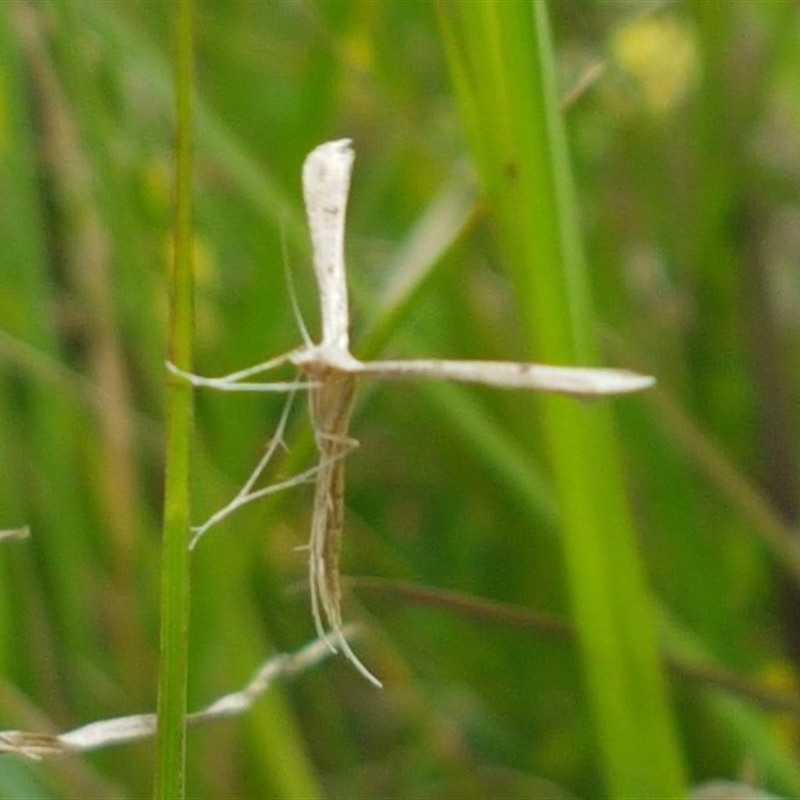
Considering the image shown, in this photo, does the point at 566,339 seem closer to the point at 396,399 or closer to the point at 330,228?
the point at 330,228

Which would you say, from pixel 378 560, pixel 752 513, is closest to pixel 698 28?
pixel 752 513

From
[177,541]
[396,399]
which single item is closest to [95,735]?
[177,541]

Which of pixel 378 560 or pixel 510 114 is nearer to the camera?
pixel 510 114

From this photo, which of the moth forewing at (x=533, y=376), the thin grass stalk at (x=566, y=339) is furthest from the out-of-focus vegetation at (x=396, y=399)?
the moth forewing at (x=533, y=376)

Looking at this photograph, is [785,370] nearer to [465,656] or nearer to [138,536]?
[465,656]

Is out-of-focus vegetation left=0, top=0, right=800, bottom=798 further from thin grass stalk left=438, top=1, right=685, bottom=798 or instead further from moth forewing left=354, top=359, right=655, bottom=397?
moth forewing left=354, top=359, right=655, bottom=397

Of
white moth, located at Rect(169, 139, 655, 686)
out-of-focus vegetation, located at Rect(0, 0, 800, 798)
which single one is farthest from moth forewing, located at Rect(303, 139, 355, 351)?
out-of-focus vegetation, located at Rect(0, 0, 800, 798)
